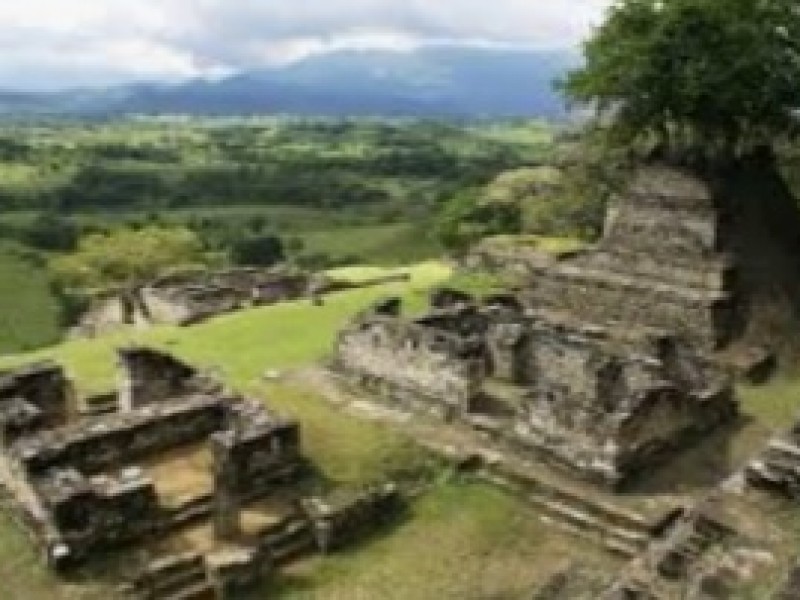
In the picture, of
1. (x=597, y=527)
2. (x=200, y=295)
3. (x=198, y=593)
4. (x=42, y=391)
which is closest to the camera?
(x=198, y=593)

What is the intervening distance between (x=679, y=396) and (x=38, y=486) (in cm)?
1028

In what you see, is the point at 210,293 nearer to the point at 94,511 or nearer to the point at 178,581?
the point at 94,511

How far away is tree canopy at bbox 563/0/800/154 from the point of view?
1035 inches

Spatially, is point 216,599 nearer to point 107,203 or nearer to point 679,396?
point 679,396

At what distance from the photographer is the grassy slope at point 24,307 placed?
2621 inches

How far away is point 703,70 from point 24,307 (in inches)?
2334

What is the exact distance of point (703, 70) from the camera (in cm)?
2617

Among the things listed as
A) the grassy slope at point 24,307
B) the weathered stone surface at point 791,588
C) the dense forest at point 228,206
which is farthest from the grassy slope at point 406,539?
the grassy slope at point 24,307

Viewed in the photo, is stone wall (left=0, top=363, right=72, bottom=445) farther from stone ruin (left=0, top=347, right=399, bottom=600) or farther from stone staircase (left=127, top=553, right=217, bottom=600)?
stone staircase (left=127, top=553, right=217, bottom=600)

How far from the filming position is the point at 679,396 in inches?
815

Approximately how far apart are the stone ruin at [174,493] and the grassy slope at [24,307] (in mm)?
44042

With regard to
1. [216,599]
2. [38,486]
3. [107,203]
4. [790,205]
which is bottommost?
[107,203]

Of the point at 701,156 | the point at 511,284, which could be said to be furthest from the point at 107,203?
the point at 701,156

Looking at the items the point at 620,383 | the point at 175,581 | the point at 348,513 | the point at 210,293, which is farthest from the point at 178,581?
the point at 210,293
